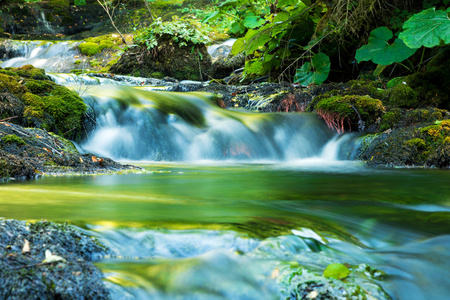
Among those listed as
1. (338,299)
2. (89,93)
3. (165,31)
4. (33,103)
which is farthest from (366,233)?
(165,31)

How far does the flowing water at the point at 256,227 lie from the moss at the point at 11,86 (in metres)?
2.50

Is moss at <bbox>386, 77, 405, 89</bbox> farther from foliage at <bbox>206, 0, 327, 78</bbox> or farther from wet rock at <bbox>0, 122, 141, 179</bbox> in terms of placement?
wet rock at <bbox>0, 122, 141, 179</bbox>

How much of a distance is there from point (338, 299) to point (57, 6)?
76.5 ft

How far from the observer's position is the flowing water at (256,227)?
1.31 m

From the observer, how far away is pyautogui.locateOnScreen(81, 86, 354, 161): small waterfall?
20.4 ft

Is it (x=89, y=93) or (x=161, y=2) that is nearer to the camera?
(x=89, y=93)

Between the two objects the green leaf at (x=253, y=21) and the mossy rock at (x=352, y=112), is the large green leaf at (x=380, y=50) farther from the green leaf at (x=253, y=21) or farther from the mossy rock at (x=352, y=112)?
the green leaf at (x=253, y=21)

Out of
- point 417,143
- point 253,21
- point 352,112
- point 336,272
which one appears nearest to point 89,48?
point 253,21

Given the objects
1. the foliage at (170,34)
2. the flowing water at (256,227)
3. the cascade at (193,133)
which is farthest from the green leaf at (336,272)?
the foliage at (170,34)

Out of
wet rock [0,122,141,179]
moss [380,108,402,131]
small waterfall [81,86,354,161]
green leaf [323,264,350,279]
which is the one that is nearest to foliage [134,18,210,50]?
small waterfall [81,86,354,161]

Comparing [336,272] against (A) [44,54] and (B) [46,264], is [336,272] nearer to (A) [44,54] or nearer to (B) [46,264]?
(B) [46,264]

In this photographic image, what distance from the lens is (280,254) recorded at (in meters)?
1.50

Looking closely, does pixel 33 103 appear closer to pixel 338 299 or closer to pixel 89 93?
pixel 89 93

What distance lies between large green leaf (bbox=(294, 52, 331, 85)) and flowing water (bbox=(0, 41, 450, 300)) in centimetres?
382
